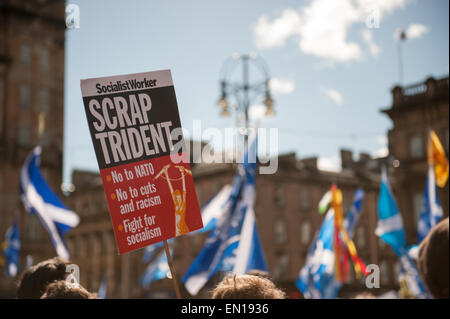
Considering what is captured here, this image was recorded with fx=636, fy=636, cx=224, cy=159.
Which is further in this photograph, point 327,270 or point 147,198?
point 327,270

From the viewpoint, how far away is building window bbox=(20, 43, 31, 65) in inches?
1886

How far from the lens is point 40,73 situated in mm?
48625

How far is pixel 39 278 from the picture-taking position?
15.4ft

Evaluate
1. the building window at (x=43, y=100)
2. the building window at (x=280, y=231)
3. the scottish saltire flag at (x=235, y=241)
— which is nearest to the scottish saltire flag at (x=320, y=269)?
the scottish saltire flag at (x=235, y=241)

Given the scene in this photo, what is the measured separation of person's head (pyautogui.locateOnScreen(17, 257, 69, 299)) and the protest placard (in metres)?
0.96

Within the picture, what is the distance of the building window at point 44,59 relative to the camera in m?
48.8

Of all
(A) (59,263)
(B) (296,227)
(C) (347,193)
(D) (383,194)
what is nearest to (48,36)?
(B) (296,227)

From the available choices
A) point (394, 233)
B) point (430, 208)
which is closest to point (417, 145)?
point (394, 233)

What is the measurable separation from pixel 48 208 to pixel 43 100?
35.3 metres

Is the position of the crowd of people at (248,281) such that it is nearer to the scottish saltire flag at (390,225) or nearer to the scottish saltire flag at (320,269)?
the scottish saltire flag at (390,225)

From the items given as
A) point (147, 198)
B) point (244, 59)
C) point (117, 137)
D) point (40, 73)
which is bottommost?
point (147, 198)
